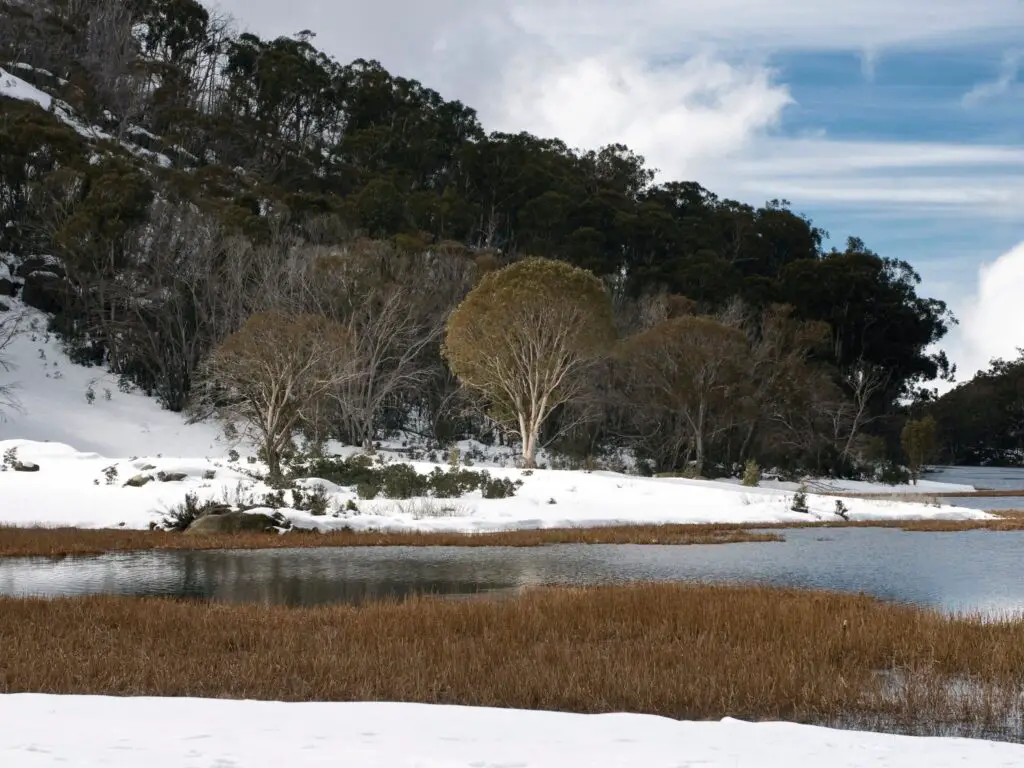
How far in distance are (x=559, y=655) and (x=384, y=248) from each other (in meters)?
50.6

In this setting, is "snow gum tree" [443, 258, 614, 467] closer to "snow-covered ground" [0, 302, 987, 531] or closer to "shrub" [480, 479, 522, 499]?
"snow-covered ground" [0, 302, 987, 531]

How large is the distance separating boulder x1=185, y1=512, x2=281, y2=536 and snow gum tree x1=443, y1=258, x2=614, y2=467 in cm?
2068

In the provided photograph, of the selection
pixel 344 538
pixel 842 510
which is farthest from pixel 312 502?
pixel 842 510

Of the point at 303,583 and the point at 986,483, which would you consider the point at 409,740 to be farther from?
the point at 986,483

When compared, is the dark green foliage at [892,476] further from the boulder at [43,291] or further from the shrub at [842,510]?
the boulder at [43,291]

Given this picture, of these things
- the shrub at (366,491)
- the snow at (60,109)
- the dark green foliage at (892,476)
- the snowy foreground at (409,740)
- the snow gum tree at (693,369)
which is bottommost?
the snowy foreground at (409,740)

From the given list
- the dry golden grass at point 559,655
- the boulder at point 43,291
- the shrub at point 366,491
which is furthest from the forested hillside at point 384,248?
the dry golden grass at point 559,655

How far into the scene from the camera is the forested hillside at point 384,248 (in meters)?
57.7

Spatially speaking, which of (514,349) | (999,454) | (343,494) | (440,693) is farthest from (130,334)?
(999,454)

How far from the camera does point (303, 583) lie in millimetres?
18391

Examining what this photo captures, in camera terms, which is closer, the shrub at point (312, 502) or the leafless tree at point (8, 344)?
the shrub at point (312, 502)

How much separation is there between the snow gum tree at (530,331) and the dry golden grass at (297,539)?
19.4 meters

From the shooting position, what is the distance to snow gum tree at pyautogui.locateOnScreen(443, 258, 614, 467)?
156 ft

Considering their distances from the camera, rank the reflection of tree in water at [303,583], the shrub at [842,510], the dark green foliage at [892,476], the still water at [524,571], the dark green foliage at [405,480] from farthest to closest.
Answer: the dark green foliage at [892,476] → the shrub at [842,510] → the dark green foliage at [405,480] → the still water at [524,571] → the reflection of tree in water at [303,583]
